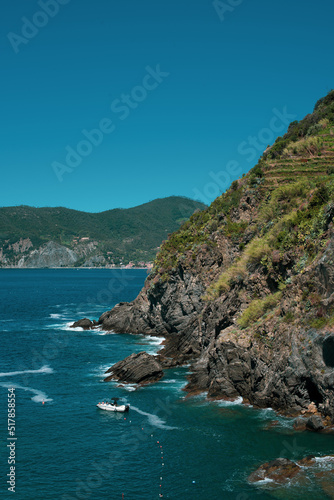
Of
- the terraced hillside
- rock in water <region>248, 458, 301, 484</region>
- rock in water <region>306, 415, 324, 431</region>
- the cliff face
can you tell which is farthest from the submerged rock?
the terraced hillside

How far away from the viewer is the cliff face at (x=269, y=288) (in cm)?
3419

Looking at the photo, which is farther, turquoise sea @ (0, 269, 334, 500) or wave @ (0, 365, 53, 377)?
wave @ (0, 365, 53, 377)

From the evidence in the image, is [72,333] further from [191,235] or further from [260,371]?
[260,371]

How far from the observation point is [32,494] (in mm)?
26922

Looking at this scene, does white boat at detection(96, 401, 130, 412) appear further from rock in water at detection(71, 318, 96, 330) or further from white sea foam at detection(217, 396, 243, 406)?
rock in water at detection(71, 318, 96, 330)

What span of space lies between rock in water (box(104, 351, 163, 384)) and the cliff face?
15.0ft

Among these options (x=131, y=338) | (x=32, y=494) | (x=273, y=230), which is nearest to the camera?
(x=32, y=494)

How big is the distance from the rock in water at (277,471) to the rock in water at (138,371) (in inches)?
869

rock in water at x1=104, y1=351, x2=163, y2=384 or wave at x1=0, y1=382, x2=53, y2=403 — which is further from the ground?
rock in water at x1=104, y1=351, x2=163, y2=384

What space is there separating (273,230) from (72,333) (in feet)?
152

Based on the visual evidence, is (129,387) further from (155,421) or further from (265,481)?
(265,481)

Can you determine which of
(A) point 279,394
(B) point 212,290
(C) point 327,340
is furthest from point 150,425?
(B) point 212,290

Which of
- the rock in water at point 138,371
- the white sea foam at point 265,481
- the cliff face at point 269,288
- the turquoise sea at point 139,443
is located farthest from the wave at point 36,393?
the white sea foam at point 265,481

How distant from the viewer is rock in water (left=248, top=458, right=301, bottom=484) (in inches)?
1033
